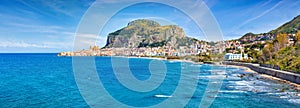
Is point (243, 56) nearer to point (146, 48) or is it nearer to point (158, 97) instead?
point (158, 97)

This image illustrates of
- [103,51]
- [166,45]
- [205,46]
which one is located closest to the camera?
[205,46]

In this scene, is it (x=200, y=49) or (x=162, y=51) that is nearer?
(x=200, y=49)

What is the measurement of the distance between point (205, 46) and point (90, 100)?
10035 cm

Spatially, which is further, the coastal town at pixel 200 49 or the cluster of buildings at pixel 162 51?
the cluster of buildings at pixel 162 51

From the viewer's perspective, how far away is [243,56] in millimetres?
75812

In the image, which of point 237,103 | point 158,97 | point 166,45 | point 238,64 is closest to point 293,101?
point 237,103

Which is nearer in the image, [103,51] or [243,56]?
[243,56]

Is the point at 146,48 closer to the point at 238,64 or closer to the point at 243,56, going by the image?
the point at 243,56

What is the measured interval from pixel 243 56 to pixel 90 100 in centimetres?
6736

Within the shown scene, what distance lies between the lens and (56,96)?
19.0 m

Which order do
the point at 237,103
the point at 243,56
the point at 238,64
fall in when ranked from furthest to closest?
the point at 243,56 → the point at 238,64 → the point at 237,103

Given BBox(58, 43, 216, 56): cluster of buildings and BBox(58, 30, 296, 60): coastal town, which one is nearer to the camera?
BBox(58, 30, 296, 60): coastal town

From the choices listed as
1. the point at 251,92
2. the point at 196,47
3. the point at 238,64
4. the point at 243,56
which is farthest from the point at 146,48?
the point at 251,92

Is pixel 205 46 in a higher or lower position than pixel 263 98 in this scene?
higher
